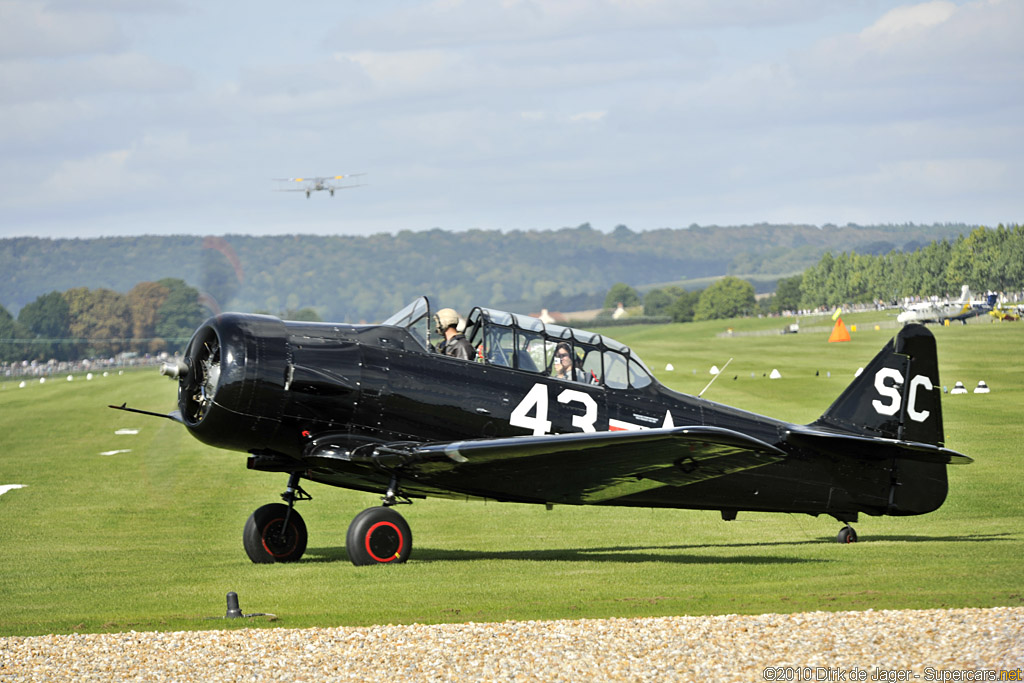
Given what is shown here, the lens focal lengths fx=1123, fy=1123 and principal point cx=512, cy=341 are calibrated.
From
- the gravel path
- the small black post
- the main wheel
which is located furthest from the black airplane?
the small black post

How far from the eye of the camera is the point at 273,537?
1215 centimetres

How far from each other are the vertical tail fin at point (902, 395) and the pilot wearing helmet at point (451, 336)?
14.7 feet

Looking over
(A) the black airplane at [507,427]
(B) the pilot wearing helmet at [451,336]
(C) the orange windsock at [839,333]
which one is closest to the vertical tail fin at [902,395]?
(A) the black airplane at [507,427]

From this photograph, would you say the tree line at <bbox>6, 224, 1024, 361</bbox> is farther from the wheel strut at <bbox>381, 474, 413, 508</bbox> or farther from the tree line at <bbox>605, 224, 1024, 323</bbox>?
the wheel strut at <bbox>381, 474, 413, 508</bbox>

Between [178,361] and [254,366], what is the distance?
0.93 metres

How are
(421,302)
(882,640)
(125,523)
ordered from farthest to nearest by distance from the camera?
1. (125,523)
2. (421,302)
3. (882,640)

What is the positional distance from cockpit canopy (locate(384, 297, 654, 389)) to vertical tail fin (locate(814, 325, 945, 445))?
2.63m

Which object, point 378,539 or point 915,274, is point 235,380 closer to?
point 378,539

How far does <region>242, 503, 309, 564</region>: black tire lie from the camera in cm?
1207

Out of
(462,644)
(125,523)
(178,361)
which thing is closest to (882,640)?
(462,644)

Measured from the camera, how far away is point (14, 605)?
33.5 ft

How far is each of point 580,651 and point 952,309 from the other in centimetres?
4637

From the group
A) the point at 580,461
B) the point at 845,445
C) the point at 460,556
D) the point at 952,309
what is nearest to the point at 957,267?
the point at 952,309

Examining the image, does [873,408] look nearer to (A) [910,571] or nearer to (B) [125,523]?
(A) [910,571]
